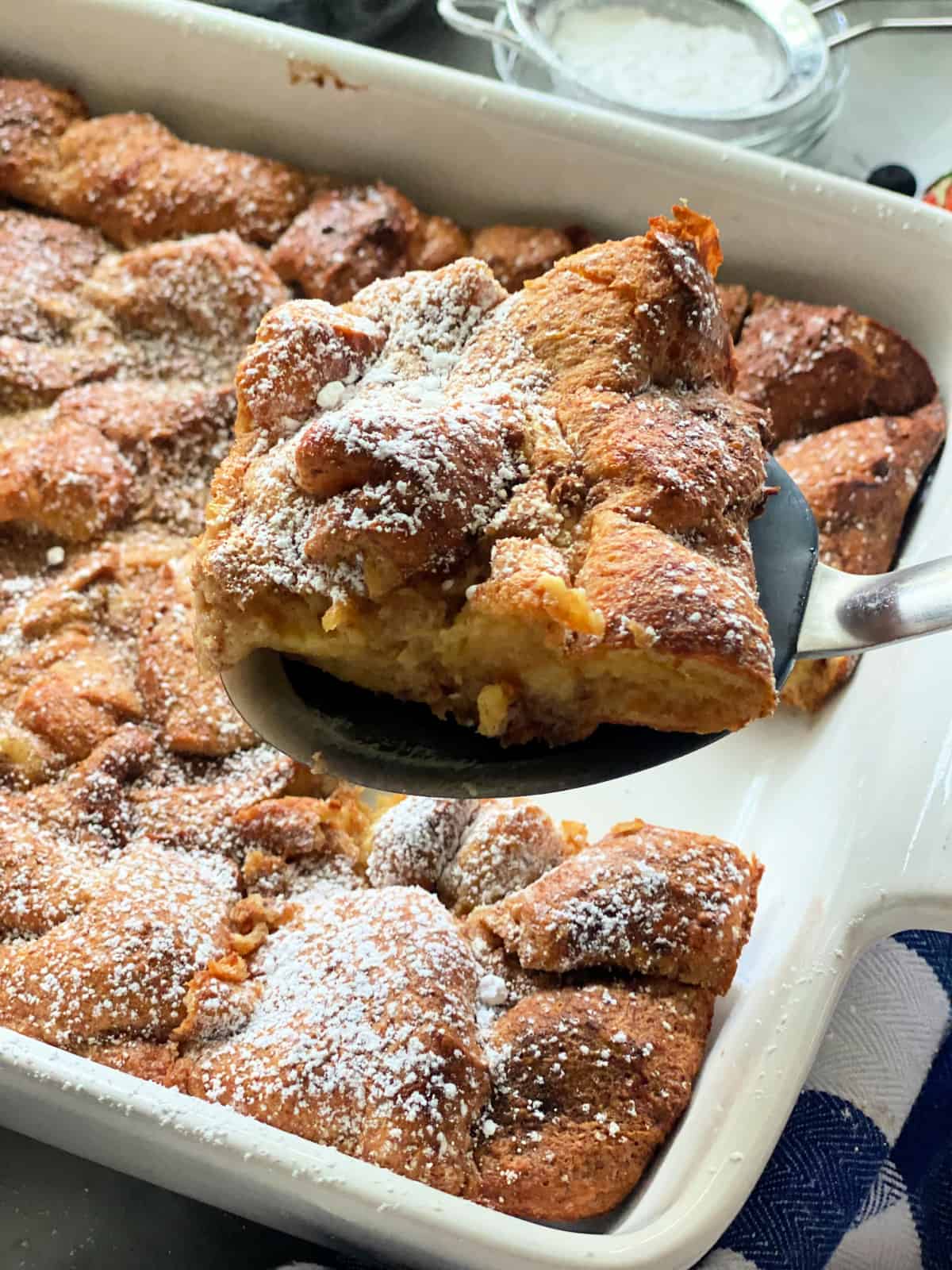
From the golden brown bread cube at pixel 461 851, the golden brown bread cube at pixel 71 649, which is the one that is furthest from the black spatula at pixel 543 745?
the golden brown bread cube at pixel 71 649

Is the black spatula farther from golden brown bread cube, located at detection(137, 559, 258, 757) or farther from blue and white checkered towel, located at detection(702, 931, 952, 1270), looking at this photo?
blue and white checkered towel, located at detection(702, 931, 952, 1270)

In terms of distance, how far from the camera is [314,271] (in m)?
1.75

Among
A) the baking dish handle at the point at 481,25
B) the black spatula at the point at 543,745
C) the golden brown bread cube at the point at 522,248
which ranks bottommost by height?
the black spatula at the point at 543,745

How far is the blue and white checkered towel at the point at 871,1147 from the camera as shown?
1316mm

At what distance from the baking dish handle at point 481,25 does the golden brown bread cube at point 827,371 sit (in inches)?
28.6

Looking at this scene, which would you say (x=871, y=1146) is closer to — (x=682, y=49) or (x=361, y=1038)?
(x=361, y=1038)

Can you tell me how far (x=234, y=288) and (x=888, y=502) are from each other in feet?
2.89

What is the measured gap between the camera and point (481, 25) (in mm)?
2021

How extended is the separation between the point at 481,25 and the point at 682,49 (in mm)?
424

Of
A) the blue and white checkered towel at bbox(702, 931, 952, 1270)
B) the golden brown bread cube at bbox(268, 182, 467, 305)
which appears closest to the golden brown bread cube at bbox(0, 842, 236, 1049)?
the blue and white checkered towel at bbox(702, 931, 952, 1270)

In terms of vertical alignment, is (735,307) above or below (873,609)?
above

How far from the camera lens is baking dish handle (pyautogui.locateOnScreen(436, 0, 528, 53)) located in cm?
200

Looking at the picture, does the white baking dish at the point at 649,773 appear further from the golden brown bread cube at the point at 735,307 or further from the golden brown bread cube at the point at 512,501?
the golden brown bread cube at the point at 512,501

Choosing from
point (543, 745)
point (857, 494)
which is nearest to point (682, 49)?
point (857, 494)
